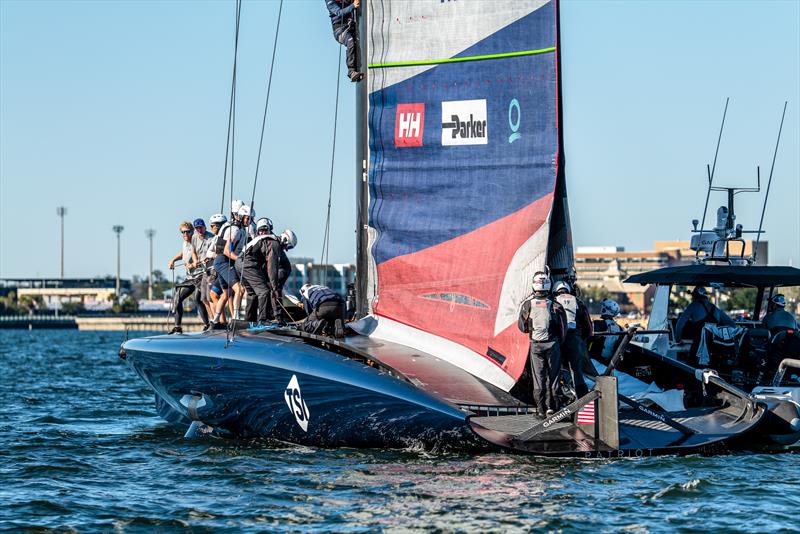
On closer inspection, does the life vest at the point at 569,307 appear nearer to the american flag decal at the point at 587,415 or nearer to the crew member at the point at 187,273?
the american flag decal at the point at 587,415

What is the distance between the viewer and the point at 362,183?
1270 cm

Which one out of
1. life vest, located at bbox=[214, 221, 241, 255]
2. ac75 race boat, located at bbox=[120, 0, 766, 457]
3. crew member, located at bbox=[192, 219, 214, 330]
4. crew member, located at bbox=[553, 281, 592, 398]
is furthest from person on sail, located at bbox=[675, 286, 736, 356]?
crew member, located at bbox=[192, 219, 214, 330]

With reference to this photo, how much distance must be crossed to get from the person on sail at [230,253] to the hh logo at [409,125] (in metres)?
2.41

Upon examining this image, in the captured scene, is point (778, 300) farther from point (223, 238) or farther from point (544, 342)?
point (223, 238)

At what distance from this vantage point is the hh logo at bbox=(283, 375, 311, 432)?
1093cm

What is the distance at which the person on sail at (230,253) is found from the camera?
13.5 m

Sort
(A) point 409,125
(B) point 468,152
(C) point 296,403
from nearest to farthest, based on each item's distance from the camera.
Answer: (C) point 296,403
(B) point 468,152
(A) point 409,125

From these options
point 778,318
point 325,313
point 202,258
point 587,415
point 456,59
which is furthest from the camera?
point 202,258

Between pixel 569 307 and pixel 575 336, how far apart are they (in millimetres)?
287

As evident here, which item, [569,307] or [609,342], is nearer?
[569,307]

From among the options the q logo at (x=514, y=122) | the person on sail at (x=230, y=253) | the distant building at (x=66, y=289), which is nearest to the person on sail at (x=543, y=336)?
the q logo at (x=514, y=122)

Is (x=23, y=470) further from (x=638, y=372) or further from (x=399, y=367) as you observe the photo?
(x=638, y=372)

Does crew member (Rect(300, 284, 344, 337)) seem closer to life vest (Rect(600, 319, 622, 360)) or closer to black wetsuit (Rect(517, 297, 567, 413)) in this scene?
black wetsuit (Rect(517, 297, 567, 413))

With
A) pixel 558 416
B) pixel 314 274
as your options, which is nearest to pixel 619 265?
pixel 314 274
